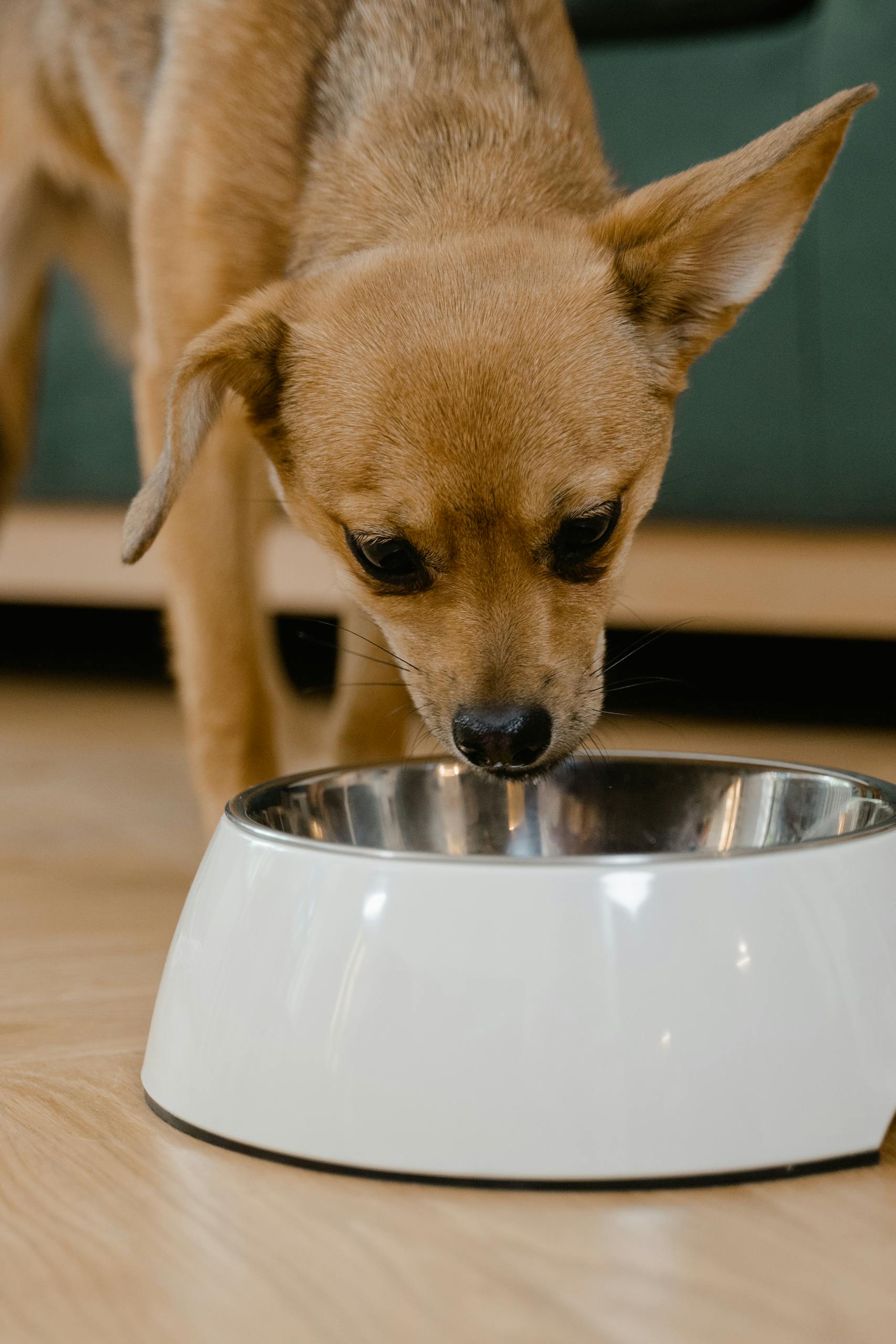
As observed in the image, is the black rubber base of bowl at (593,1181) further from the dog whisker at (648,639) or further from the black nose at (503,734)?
the dog whisker at (648,639)

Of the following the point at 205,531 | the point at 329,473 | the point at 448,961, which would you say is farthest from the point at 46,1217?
the point at 205,531

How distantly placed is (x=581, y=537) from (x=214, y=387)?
0.37m

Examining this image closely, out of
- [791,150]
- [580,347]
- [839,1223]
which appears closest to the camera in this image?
[839,1223]

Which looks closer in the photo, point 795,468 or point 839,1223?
point 839,1223

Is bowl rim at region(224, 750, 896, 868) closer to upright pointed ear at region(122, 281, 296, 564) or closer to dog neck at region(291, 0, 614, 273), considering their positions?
upright pointed ear at region(122, 281, 296, 564)

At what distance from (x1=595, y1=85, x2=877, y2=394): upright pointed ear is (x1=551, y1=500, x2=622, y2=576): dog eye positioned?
172 millimetres

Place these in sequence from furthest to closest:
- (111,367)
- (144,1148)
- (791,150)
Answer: (111,367), (791,150), (144,1148)

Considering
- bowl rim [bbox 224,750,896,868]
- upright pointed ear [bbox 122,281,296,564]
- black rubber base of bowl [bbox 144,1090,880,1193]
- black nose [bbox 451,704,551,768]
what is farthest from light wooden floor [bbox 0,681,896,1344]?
upright pointed ear [bbox 122,281,296,564]

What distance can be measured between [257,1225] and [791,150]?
88cm

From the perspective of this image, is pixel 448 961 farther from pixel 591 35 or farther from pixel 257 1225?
pixel 591 35

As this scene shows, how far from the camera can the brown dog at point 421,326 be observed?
1.25m

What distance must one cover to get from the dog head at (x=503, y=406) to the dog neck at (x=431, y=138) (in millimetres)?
85

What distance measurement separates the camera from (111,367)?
2662mm

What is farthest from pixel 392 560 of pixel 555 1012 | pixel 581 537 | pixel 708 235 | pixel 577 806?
pixel 555 1012
